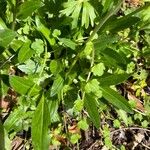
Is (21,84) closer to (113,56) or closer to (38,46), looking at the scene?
(38,46)

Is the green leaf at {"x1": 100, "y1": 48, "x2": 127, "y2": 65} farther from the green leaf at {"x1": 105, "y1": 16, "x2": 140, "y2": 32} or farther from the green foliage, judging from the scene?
the green leaf at {"x1": 105, "y1": 16, "x2": 140, "y2": 32}

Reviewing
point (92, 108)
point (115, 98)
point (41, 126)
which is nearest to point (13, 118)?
point (41, 126)

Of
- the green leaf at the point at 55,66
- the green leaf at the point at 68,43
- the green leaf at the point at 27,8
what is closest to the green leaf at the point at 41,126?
the green leaf at the point at 55,66

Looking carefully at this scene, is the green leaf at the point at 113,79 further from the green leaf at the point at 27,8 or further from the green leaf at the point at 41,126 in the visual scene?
the green leaf at the point at 27,8

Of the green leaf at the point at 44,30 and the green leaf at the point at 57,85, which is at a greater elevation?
the green leaf at the point at 44,30

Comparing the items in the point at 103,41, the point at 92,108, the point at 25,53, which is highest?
the point at 25,53

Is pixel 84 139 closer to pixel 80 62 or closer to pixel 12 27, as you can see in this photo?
pixel 80 62

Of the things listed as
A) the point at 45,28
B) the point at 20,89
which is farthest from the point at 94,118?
the point at 45,28

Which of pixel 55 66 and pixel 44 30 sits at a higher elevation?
pixel 44 30
